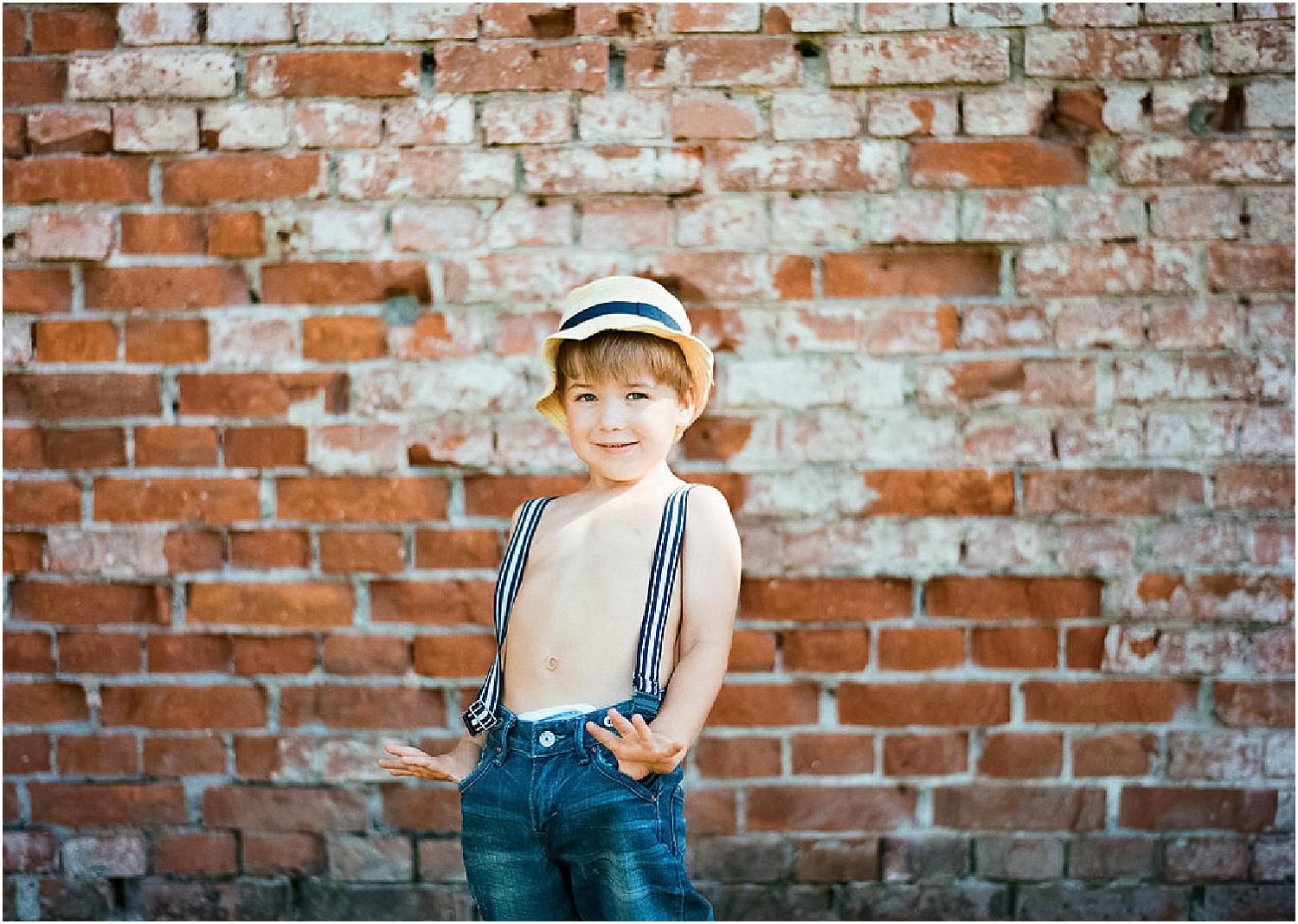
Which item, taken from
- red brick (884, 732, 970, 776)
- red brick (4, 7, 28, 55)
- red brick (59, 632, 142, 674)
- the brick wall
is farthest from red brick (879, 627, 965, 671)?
red brick (4, 7, 28, 55)

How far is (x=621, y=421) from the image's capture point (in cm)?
167

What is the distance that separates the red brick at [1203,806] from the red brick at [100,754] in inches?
78.5

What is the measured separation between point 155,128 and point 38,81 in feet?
0.86

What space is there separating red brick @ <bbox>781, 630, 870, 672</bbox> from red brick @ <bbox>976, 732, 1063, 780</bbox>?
31 centimetres

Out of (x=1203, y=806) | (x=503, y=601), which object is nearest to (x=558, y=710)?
(x=503, y=601)

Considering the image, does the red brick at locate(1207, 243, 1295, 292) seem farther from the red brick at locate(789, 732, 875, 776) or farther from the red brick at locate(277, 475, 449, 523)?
the red brick at locate(277, 475, 449, 523)

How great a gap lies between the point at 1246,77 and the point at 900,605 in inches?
48.2

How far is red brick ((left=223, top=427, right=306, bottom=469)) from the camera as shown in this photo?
2.26 metres

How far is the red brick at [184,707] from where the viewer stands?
2.28 meters

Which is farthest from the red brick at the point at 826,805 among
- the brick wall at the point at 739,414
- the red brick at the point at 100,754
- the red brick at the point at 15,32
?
the red brick at the point at 15,32

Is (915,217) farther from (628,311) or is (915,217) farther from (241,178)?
(241,178)

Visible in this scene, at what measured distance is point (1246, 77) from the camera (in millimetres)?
2191

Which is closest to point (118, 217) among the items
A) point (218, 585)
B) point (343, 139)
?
point (343, 139)

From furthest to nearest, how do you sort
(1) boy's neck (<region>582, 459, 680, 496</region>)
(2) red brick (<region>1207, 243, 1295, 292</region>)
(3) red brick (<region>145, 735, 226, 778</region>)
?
(3) red brick (<region>145, 735, 226, 778</region>)
(2) red brick (<region>1207, 243, 1295, 292</region>)
(1) boy's neck (<region>582, 459, 680, 496</region>)
